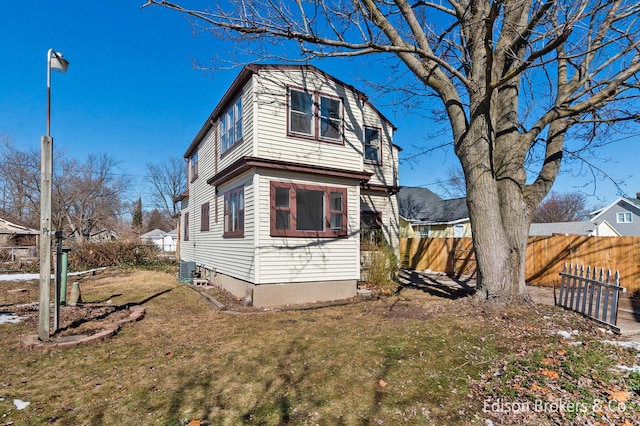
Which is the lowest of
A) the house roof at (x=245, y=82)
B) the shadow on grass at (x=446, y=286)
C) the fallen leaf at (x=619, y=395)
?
the shadow on grass at (x=446, y=286)

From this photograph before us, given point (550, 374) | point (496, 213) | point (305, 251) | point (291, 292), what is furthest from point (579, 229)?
point (550, 374)

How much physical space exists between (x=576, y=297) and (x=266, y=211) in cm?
689

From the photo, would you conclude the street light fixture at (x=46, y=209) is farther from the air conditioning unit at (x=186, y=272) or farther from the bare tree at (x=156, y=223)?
the bare tree at (x=156, y=223)

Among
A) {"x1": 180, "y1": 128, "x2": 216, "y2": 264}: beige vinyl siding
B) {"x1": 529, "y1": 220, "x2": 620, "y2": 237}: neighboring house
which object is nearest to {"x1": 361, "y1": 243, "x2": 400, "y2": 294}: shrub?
{"x1": 180, "y1": 128, "x2": 216, "y2": 264}: beige vinyl siding

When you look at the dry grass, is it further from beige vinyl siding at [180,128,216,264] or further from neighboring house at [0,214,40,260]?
neighboring house at [0,214,40,260]

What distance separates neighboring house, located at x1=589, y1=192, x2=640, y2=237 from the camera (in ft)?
104

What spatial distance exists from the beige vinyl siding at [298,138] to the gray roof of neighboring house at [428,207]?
591 inches

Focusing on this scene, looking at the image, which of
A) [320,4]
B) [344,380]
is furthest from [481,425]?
[320,4]

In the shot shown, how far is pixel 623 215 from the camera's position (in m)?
33.0

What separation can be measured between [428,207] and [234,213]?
1938 centimetres

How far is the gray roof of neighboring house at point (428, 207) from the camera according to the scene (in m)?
23.6

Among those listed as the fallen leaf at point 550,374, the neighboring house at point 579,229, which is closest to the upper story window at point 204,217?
the fallen leaf at point 550,374

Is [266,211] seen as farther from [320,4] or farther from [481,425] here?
[481,425]

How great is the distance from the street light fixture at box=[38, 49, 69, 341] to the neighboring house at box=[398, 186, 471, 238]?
2170 centimetres
